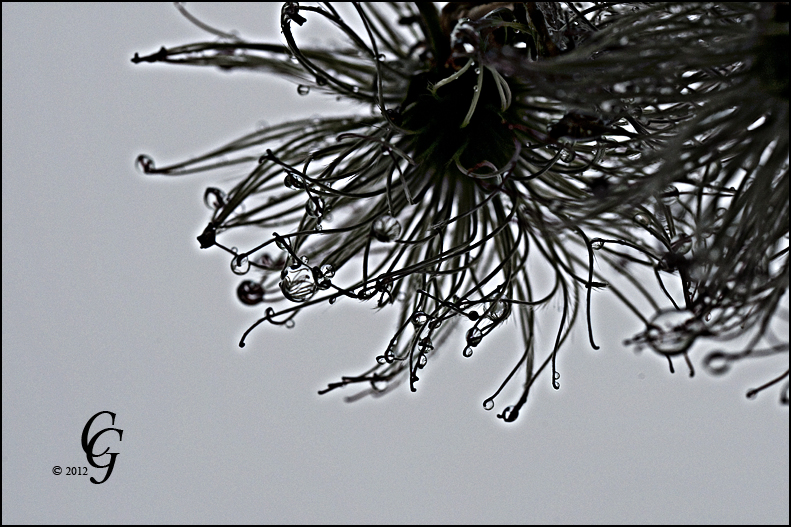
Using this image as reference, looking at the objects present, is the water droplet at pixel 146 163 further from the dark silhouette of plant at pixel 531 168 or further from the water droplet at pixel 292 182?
the water droplet at pixel 292 182

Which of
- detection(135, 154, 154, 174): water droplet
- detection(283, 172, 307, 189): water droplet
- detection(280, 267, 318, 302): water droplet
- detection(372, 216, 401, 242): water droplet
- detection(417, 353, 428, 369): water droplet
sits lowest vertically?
detection(417, 353, 428, 369): water droplet

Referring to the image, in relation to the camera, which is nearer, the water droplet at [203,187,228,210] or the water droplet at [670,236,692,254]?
the water droplet at [670,236,692,254]

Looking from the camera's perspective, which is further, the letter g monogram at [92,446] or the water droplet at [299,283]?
the letter g monogram at [92,446]

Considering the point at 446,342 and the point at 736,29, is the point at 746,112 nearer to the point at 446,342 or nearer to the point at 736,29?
the point at 736,29

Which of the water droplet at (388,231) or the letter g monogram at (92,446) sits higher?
the water droplet at (388,231)

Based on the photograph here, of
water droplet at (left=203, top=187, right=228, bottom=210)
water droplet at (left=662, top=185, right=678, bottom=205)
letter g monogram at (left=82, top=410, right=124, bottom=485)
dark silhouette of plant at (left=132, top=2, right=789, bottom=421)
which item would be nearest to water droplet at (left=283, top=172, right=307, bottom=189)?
dark silhouette of plant at (left=132, top=2, right=789, bottom=421)

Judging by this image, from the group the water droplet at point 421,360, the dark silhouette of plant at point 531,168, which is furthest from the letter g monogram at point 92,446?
the water droplet at point 421,360

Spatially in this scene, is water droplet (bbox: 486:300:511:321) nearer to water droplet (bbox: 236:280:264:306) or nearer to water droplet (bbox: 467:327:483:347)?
water droplet (bbox: 467:327:483:347)

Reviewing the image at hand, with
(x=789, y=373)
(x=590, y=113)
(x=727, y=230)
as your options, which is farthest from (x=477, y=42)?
(x=789, y=373)

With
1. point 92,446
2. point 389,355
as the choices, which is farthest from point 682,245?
point 92,446
